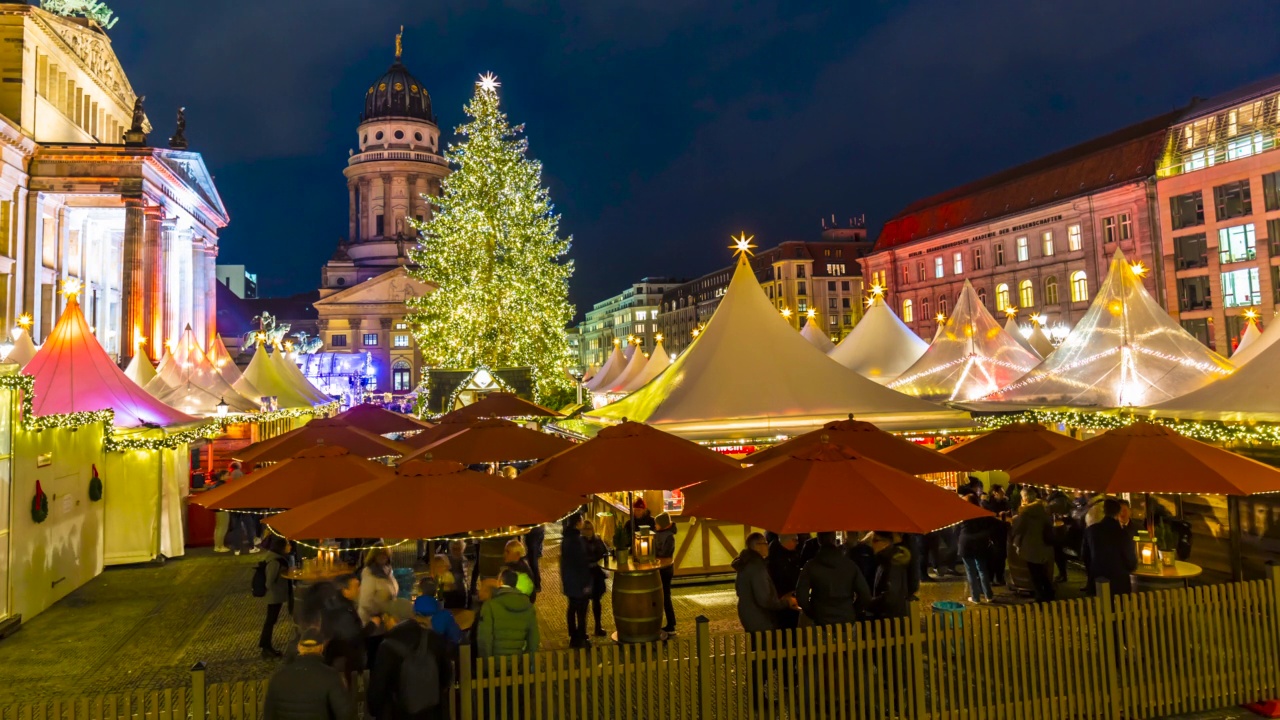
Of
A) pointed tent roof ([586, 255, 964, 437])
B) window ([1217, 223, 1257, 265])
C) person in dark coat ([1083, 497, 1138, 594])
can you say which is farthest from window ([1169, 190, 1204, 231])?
person in dark coat ([1083, 497, 1138, 594])

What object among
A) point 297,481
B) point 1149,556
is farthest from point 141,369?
point 1149,556

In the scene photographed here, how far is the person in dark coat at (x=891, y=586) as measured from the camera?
7883mm

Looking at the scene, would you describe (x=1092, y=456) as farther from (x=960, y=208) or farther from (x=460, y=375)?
(x=960, y=208)

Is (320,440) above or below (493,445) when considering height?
above

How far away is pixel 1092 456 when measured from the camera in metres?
9.59

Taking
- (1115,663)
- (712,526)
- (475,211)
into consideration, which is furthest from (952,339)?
(475,211)

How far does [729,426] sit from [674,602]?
302 cm

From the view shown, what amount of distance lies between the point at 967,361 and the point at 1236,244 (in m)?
32.3

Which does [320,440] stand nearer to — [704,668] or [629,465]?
[629,465]

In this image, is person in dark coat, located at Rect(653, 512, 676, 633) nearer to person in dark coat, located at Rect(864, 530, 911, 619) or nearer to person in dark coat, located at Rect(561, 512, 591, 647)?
person in dark coat, located at Rect(561, 512, 591, 647)

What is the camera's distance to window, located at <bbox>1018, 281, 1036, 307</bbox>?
181 ft

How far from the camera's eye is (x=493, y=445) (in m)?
13.0

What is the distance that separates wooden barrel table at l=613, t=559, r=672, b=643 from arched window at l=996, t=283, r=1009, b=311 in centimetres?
5397

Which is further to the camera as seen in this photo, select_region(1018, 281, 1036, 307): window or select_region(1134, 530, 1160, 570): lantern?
select_region(1018, 281, 1036, 307): window
